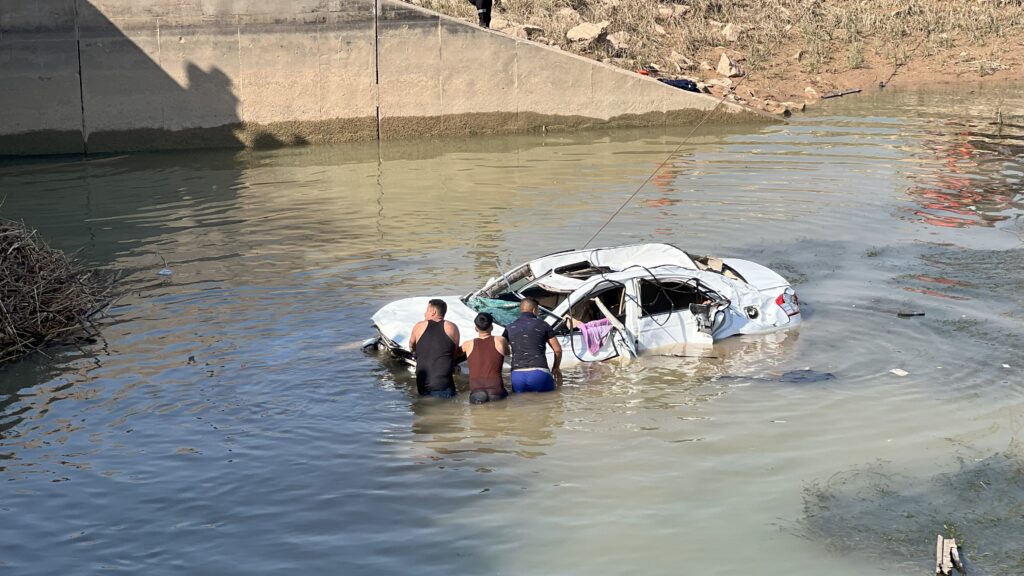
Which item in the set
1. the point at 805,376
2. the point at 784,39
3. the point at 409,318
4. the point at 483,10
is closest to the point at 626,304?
the point at 805,376

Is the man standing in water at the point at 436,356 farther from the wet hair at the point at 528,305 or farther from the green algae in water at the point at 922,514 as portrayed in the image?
the green algae in water at the point at 922,514

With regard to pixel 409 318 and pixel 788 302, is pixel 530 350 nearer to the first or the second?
pixel 409 318

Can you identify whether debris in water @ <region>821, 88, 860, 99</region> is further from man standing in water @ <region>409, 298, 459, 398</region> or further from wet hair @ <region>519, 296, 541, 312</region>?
man standing in water @ <region>409, 298, 459, 398</region>

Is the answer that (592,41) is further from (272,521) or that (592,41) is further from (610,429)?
(272,521)

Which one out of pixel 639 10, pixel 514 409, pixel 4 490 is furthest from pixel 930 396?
pixel 639 10

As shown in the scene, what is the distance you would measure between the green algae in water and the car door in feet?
10.7

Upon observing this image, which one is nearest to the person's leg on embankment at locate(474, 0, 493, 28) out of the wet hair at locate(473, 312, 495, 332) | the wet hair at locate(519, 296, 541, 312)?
the wet hair at locate(519, 296, 541, 312)

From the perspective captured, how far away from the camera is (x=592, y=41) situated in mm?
31438

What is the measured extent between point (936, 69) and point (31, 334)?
2895 cm

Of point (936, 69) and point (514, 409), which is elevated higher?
point (936, 69)

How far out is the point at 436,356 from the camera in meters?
11.7

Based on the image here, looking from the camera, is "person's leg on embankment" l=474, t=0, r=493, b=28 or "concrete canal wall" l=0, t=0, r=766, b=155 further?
"person's leg on embankment" l=474, t=0, r=493, b=28

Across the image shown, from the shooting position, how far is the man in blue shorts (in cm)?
1177

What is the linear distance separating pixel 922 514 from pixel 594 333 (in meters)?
4.41
